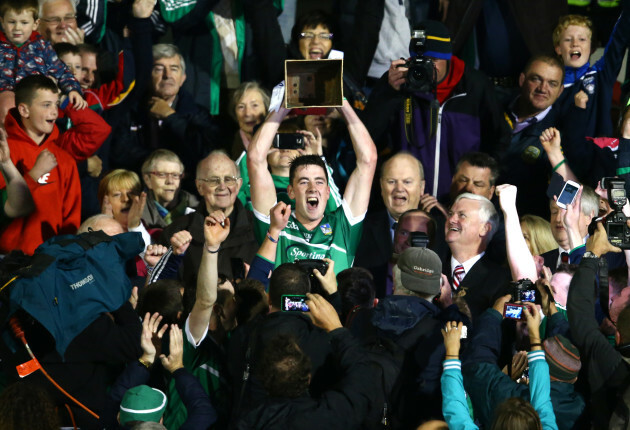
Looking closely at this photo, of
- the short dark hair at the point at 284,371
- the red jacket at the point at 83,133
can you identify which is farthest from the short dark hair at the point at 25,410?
the red jacket at the point at 83,133

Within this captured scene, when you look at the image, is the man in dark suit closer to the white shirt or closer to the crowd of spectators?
the crowd of spectators

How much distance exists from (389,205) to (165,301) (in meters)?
2.04

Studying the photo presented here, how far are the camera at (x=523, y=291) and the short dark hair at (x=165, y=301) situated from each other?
170 cm

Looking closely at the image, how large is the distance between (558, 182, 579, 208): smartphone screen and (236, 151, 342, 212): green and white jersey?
165cm

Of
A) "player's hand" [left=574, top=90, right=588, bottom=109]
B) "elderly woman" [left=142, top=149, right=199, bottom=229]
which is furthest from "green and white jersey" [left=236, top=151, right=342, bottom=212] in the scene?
"player's hand" [left=574, top=90, right=588, bottom=109]

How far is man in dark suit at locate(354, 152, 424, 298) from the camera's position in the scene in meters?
7.09

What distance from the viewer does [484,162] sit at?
7.32 m

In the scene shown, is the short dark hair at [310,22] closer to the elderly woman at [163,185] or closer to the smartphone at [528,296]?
the elderly woman at [163,185]

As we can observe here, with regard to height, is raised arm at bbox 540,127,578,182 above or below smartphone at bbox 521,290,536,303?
above

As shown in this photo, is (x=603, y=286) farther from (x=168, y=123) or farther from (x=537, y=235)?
(x=168, y=123)

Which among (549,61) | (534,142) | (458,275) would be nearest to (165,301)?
(458,275)

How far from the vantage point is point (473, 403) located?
16.6 ft

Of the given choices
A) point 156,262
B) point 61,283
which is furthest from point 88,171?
point 61,283

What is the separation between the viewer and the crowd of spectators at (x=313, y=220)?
5.01 m
